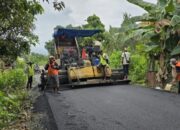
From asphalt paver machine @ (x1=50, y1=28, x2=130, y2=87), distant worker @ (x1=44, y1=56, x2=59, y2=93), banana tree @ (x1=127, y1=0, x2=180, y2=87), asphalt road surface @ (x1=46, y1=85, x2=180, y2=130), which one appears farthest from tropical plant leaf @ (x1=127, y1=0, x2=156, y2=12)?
asphalt road surface @ (x1=46, y1=85, x2=180, y2=130)

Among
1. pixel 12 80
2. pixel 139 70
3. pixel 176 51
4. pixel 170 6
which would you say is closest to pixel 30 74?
pixel 12 80

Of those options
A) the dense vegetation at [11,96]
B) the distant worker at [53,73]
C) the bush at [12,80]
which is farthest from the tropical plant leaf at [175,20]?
the bush at [12,80]

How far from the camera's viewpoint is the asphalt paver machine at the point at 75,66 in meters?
17.4

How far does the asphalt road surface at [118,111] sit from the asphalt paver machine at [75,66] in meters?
3.32

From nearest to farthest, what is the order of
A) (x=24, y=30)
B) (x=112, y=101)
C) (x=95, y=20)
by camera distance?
1. (x=112, y=101)
2. (x=24, y=30)
3. (x=95, y=20)

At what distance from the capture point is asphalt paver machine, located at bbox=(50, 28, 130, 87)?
17375 millimetres

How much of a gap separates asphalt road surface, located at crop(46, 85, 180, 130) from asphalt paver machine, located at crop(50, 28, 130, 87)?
3318 millimetres

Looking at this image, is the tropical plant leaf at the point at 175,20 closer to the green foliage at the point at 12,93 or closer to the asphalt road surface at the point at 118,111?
the asphalt road surface at the point at 118,111

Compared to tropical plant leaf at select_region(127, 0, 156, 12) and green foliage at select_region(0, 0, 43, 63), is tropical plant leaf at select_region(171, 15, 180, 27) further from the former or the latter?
green foliage at select_region(0, 0, 43, 63)

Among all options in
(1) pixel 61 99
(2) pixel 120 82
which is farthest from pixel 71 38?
(1) pixel 61 99

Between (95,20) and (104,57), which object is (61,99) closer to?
(104,57)

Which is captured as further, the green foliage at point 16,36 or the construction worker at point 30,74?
the construction worker at point 30,74

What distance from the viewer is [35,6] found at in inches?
343

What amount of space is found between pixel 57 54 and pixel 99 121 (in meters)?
12.4
